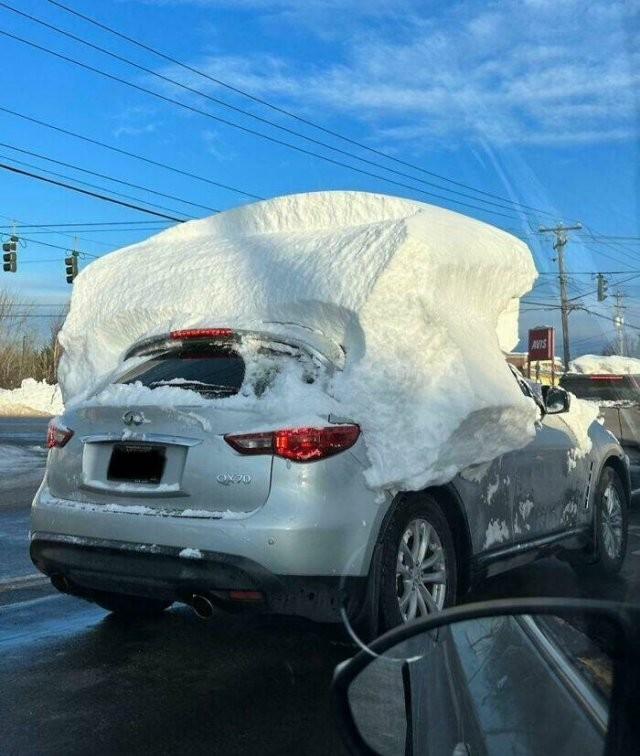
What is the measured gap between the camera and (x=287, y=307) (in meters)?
4.35

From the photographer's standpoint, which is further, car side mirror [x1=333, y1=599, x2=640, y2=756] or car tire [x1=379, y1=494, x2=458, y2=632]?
car tire [x1=379, y1=494, x2=458, y2=632]

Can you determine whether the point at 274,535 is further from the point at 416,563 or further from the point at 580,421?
the point at 580,421

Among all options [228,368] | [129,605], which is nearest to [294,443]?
[228,368]

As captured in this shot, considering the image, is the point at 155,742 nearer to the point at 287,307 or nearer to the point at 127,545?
the point at 127,545

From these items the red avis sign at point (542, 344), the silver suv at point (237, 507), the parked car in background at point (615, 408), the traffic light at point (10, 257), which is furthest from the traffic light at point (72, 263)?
the silver suv at point (237, 507)

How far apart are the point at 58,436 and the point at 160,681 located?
1306mm

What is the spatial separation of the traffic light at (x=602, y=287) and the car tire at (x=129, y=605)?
269 cm

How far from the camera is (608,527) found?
6406 mm

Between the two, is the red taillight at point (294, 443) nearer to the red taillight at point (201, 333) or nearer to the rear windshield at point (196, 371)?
the rear windshield at point (196, 371)

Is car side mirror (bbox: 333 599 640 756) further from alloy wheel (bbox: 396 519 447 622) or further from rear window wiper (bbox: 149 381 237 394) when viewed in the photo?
rear window wiper (bbox: 149 381 237 394)

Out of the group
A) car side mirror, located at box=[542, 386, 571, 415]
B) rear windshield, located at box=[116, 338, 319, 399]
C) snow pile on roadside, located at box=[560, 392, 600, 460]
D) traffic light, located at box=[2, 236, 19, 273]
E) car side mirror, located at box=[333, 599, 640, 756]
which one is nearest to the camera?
car side mirror, located at box=[333, 599, 640, 756]

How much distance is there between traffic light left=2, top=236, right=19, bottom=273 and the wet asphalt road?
26.3 m

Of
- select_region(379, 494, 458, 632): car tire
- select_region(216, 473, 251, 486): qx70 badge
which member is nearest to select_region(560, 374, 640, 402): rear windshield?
select_region(379, 494, 458, 632): car tire

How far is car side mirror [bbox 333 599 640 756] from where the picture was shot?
1.47 metres
